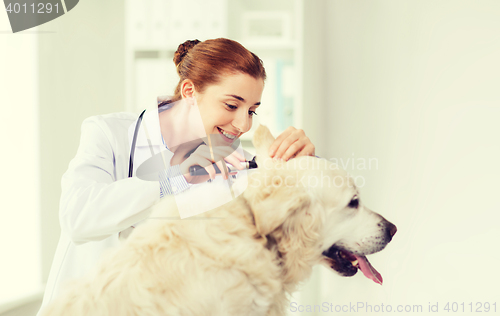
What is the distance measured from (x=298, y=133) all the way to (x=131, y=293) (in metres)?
0.45

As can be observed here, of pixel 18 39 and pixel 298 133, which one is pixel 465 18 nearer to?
pixel 298 133

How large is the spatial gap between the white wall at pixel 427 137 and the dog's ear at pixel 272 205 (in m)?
0.52

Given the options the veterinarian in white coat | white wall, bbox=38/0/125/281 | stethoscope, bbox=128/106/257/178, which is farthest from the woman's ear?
white wall, bbox=38/0/125/281

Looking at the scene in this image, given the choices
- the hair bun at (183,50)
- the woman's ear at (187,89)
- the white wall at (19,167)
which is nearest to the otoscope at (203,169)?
the woman's ear at (187,89)

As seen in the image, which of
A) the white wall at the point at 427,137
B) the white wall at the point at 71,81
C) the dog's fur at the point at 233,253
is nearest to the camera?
the dog's fur at the point at 233,253

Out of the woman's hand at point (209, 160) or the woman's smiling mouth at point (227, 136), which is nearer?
the woman's hand at point (209, 160)

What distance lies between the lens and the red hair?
0.87 metres

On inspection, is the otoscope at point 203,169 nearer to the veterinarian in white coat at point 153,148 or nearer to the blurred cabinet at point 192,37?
the veterinarian in white coat at point 153,148

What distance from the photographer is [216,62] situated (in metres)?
0.89

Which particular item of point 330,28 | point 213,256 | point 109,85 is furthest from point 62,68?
point 213,256

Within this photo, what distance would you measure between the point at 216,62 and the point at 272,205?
1.57 ft

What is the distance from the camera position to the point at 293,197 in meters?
0.61

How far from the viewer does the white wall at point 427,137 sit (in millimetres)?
774

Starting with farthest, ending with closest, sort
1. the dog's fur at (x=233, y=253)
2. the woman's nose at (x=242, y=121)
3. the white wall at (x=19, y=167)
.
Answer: the white wall at (x=19, y=167), the woman's nose at (x=242, y=121), the dog's fur at (x=233, y=253)
